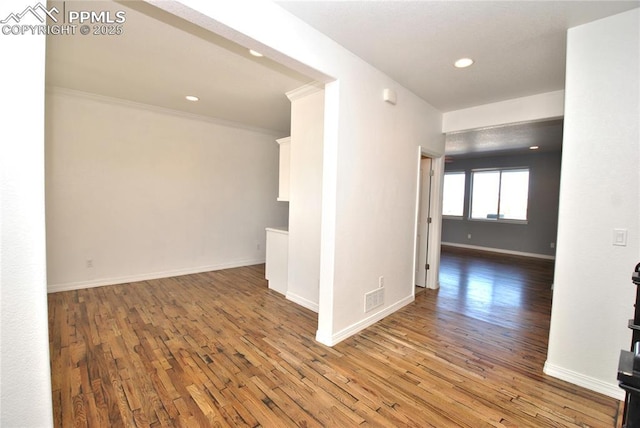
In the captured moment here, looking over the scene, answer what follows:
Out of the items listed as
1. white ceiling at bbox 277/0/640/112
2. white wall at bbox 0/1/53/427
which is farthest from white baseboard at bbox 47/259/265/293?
white ceiling at bbox 277/0/640/112

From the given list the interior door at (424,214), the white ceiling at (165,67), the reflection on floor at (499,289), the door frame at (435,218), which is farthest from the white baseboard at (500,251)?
the white ceiling at (165,67)

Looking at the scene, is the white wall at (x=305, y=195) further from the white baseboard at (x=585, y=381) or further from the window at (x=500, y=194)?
the window at (x=500, y=194)

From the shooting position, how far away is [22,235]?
Answer: 1.10 m

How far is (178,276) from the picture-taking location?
462 centimetres

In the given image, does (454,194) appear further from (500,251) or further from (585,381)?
(585,381)

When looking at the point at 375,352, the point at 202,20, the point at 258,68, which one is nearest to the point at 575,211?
the point at 375,352

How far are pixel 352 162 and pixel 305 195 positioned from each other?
103cm

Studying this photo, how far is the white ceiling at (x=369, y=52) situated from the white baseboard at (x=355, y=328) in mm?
2619

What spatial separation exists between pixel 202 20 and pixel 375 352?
2.79m

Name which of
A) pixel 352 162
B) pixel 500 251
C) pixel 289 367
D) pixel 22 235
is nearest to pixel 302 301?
pixel 289 367

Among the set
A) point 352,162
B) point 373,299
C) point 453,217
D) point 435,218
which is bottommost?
point 373,299

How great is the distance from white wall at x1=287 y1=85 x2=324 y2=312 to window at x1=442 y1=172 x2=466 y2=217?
250 inches

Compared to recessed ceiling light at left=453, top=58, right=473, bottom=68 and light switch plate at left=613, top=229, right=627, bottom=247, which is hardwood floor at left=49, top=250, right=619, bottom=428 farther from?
recessed ceiling light at left=453, top=58, right=473, bottom=68

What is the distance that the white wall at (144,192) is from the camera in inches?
148
